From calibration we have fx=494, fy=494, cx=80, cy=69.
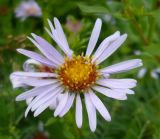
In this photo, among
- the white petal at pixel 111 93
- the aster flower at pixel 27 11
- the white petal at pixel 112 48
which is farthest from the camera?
the aster flower at pixel 27 11

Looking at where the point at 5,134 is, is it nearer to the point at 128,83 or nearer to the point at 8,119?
the point at 8,119

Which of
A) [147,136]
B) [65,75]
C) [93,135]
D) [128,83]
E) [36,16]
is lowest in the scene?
[147,136]

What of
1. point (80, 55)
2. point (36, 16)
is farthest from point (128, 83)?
point (36, 16)

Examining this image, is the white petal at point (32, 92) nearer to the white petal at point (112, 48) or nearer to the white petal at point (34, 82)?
the white petal at point (34, 82)

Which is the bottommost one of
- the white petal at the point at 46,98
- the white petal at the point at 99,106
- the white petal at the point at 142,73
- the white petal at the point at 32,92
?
the white petal at the point at 142,73

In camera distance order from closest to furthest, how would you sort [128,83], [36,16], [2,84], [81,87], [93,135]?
[128,83]
[81,87]
[93,135]
[2,84]
[36,16]

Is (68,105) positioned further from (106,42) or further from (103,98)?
(103,98)

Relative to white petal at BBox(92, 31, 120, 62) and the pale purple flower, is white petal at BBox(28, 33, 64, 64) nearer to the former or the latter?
white petal at BBox(92, 31, 120, 62)

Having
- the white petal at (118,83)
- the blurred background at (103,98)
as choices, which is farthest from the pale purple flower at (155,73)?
the white petal at (118,83)
